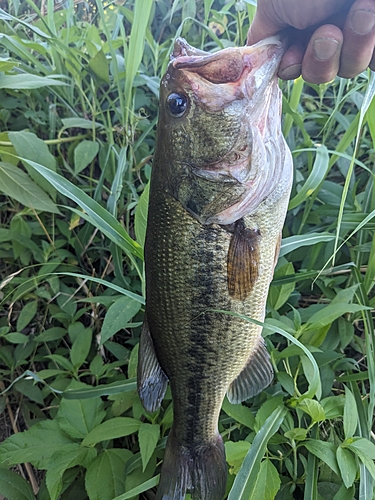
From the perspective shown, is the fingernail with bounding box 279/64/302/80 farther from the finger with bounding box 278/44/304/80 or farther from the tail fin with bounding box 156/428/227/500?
the tail fin with bounding box 156/428/227/500

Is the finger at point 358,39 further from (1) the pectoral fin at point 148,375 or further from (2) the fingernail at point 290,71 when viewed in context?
(1) the pectoral fin at point 148,375

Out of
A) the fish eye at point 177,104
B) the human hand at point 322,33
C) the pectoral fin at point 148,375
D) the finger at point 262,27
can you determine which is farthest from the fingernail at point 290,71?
the pectoral fin at point 148,375

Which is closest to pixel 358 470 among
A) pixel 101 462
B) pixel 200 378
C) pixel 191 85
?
pixel 200 378

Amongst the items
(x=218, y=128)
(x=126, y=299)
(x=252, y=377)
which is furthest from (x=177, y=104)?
(x=252, y=377)

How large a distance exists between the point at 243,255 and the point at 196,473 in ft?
2.13

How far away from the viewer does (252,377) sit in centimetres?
110

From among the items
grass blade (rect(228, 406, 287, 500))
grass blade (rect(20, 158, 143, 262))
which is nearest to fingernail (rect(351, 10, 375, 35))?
grass blade (rect(20, 158, 143, 262))

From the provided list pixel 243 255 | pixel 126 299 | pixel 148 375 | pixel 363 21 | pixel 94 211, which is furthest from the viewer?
pixel 126 299

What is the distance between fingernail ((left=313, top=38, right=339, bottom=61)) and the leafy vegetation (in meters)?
0.14

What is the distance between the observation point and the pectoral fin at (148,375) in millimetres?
1041

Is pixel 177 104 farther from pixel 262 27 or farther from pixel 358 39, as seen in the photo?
pixel 358 39

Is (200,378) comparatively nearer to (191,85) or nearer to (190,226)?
(190,226)

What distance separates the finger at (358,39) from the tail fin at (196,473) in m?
A: 1.07

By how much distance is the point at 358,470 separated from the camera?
1.11 metres
